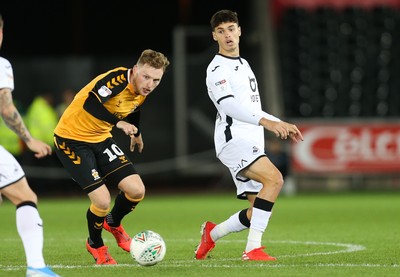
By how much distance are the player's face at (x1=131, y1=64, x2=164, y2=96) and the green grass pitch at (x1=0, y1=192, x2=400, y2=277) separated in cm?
157

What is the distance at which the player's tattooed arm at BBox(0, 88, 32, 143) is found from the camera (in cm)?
673

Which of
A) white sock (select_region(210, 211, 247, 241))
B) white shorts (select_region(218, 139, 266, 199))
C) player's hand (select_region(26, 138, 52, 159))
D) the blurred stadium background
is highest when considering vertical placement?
player's hand (select_region(26, 138, 52, 159))

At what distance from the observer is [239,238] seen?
10.9 m

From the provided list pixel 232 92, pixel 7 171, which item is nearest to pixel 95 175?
pixel 232 92

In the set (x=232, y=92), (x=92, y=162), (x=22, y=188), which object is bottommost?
(x=92, y=162)

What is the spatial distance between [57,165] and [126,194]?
11774 mm

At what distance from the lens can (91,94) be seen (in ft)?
28.0

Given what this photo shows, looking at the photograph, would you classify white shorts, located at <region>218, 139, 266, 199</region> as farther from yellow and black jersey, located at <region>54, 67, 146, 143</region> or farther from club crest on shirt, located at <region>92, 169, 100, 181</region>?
club crest on shirt, located at <region>92, 169, 100, 181</region>

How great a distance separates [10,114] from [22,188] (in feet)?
1.77

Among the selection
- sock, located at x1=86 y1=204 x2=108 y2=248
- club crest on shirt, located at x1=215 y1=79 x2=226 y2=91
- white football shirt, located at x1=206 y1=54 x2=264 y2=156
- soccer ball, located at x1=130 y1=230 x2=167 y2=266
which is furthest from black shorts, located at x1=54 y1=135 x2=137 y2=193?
club crest on shirt, located at x1=215 y1=79 x2=226 y2=91

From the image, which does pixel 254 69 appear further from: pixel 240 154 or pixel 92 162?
pixel 92 162

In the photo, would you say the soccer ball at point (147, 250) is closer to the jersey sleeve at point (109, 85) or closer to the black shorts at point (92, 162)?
the black shorts at point (92, 162)

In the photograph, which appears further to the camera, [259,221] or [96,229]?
[96,229]

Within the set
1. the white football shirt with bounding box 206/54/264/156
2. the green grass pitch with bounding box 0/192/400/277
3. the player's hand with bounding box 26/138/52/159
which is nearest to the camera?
the player's hand with bounding box 26/138/52/159
